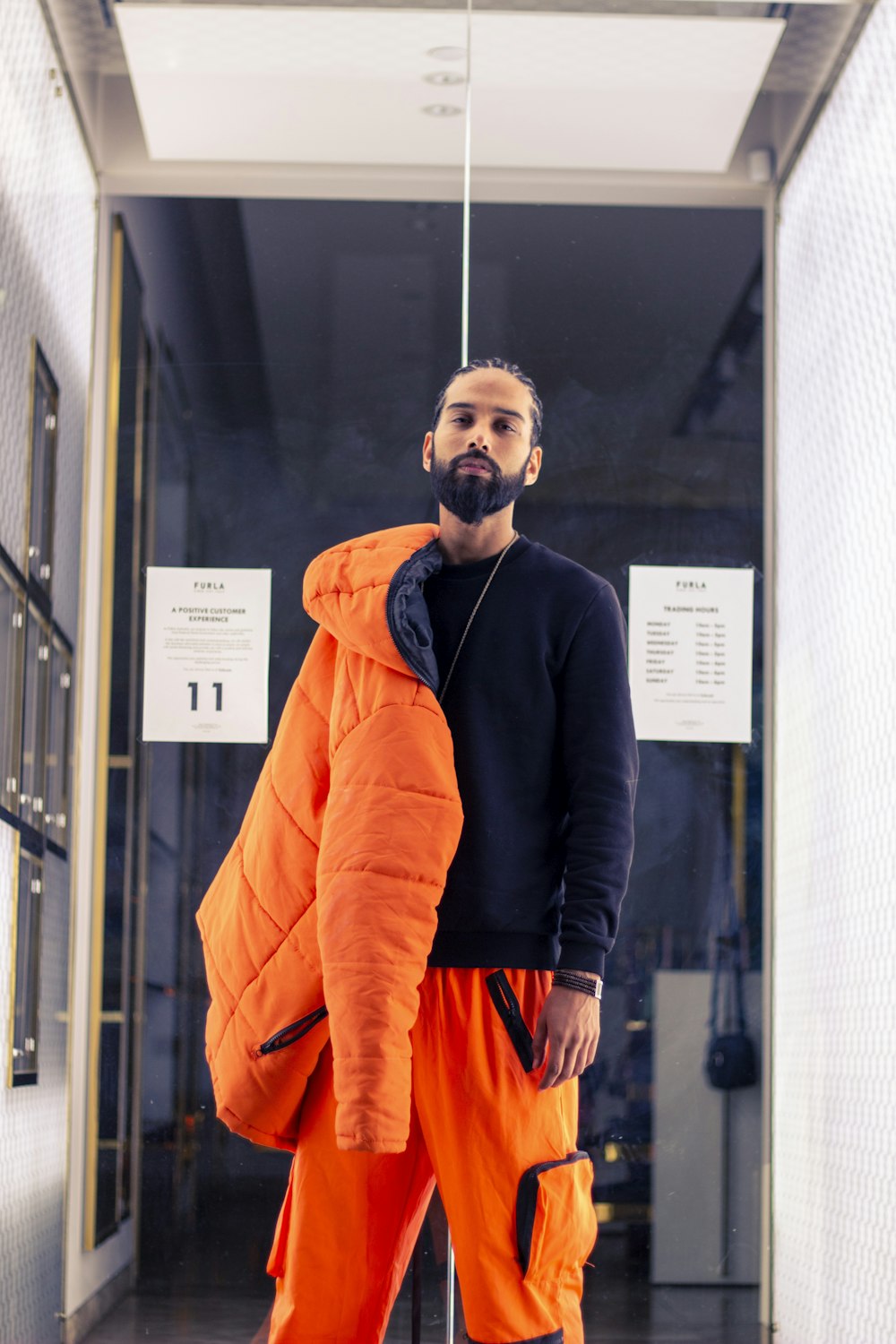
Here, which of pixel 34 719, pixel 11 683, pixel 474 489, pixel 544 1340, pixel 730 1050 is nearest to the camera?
pixel 544 1340

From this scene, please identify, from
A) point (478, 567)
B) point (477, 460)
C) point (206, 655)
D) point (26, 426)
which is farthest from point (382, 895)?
point (26, 426)

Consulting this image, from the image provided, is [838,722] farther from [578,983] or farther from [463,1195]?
[463,1195]

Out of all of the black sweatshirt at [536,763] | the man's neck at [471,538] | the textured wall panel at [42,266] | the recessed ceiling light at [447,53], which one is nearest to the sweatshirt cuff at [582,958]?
the black sweatshirt at [536,763]

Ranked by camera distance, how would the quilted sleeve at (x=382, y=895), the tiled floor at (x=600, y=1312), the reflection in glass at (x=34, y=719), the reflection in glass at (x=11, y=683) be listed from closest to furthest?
the quilted sleeve at (x=382, y=895) → the reflection in glass at (x=11, y=683) → the reflection in glass at (x=34, y=719) → the tiled floor at (x=600, y=1312)

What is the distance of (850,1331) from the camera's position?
247 cm

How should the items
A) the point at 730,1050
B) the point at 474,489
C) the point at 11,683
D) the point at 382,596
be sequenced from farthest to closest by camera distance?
the point at 730,1050 < the point at 11,683 < the point at 474,489 < the point at 382,596

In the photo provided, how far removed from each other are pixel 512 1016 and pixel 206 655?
123cm

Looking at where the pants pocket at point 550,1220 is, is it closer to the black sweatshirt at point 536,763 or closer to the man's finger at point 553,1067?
the man's finger at point 553,1067

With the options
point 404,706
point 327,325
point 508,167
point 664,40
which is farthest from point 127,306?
point 404,706

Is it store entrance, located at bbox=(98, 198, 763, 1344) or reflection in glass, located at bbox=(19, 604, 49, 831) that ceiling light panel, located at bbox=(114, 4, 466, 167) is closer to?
store entrance, located at bbox=(98, 198, 763, 1344)

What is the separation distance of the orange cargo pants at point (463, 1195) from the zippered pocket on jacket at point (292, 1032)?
78 millimetres

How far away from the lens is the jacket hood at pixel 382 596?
5.84 ft

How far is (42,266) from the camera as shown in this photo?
8.54 feet

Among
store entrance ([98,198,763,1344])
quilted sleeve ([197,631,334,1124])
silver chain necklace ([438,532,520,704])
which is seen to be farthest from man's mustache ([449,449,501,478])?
store entrance ([98,198,763,1344])
